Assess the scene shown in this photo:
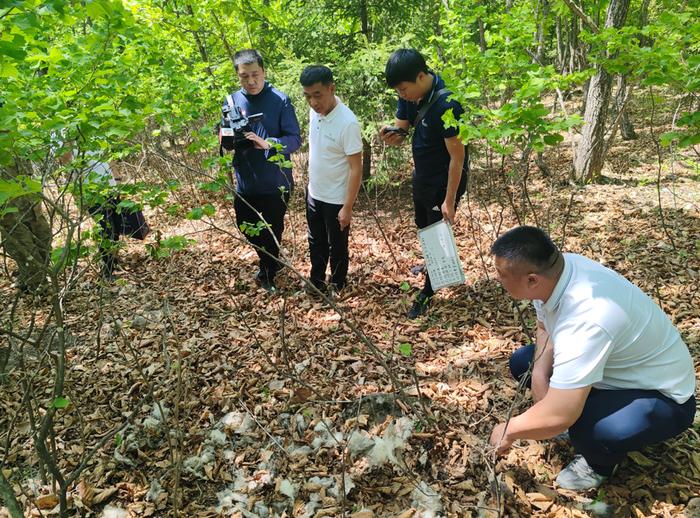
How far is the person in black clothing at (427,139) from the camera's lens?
2812mm

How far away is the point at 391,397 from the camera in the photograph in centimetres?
276

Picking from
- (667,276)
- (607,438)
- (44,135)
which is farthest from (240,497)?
(667,276)

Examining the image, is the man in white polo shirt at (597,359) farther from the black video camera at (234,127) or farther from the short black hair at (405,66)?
the black video camera at (234,127)

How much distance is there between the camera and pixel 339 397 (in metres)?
2.89

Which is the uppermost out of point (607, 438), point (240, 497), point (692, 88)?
point (692, 88)

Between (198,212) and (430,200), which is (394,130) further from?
(198,212)

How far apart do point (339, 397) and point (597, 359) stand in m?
1.68

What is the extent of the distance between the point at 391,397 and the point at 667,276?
285cm

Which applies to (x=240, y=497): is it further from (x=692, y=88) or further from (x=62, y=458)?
(x=692, y=88)

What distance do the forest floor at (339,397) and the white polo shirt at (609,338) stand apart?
1.07 feet

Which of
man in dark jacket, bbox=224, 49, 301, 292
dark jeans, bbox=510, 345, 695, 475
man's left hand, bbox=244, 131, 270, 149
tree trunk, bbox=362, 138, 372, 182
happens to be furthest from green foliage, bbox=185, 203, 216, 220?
tree trunk, bbox=362, 138, 372, 182

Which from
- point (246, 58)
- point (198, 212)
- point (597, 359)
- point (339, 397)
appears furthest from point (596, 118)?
point (198, 212)

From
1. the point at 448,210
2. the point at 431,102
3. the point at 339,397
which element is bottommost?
the point at 339,397

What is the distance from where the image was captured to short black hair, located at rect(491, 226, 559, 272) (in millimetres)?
1884
